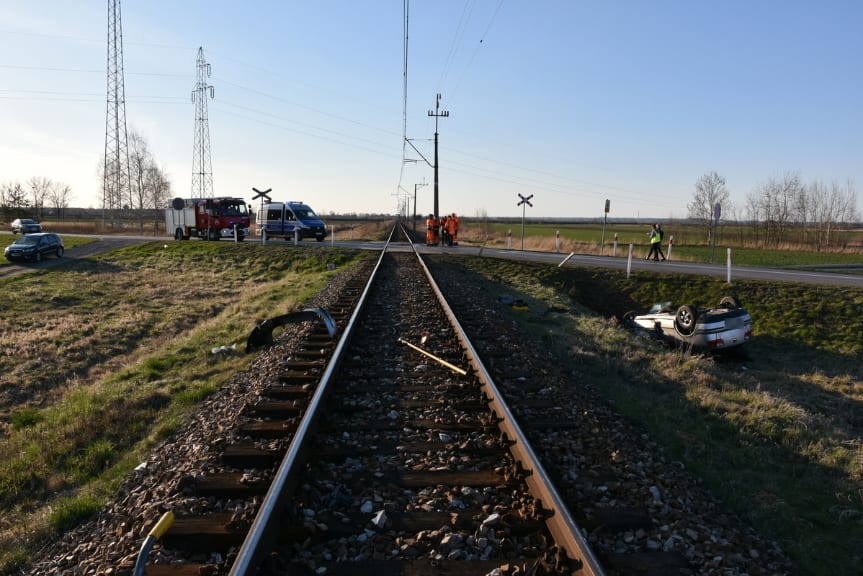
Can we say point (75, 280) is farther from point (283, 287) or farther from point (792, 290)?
point (792, 290)

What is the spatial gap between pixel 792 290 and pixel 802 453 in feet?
45.1

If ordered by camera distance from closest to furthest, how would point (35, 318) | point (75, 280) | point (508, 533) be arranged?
point (508, 533) < point (35, 318) < point (75, 280)

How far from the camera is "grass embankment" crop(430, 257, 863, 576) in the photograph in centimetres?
383

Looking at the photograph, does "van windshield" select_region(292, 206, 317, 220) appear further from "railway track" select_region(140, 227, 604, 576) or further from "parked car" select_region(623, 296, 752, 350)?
"railway track" select_region(140, 227, 604, 576)

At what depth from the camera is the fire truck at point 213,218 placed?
3441cm

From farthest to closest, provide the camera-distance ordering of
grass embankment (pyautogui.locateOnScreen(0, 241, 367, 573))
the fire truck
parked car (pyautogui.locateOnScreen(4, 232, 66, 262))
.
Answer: the fire truck → parked car (pyautogui.locateOnScreen(4, 232, 66, 262)) → grass embankment (pyautogui.locateOnScreen(0, 241, 367, 573))

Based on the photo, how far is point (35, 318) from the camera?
53.3 feet

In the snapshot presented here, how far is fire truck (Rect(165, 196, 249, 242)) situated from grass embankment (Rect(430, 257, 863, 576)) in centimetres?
2246

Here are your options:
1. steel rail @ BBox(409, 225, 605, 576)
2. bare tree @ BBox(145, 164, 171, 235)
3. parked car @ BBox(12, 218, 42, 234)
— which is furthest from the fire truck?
bare tree @ BBox(145, 164, 171, 235)

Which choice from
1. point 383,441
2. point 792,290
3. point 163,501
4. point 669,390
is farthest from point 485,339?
point 792,290

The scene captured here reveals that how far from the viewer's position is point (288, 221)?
34938mm

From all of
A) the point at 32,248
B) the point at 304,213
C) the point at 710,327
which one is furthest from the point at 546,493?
the point at 304,213

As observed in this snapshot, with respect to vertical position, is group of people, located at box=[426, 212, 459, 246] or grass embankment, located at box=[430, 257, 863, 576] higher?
group of people, located at box=[426, 212, 459, 246]

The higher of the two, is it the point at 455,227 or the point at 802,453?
the point at 455,227
